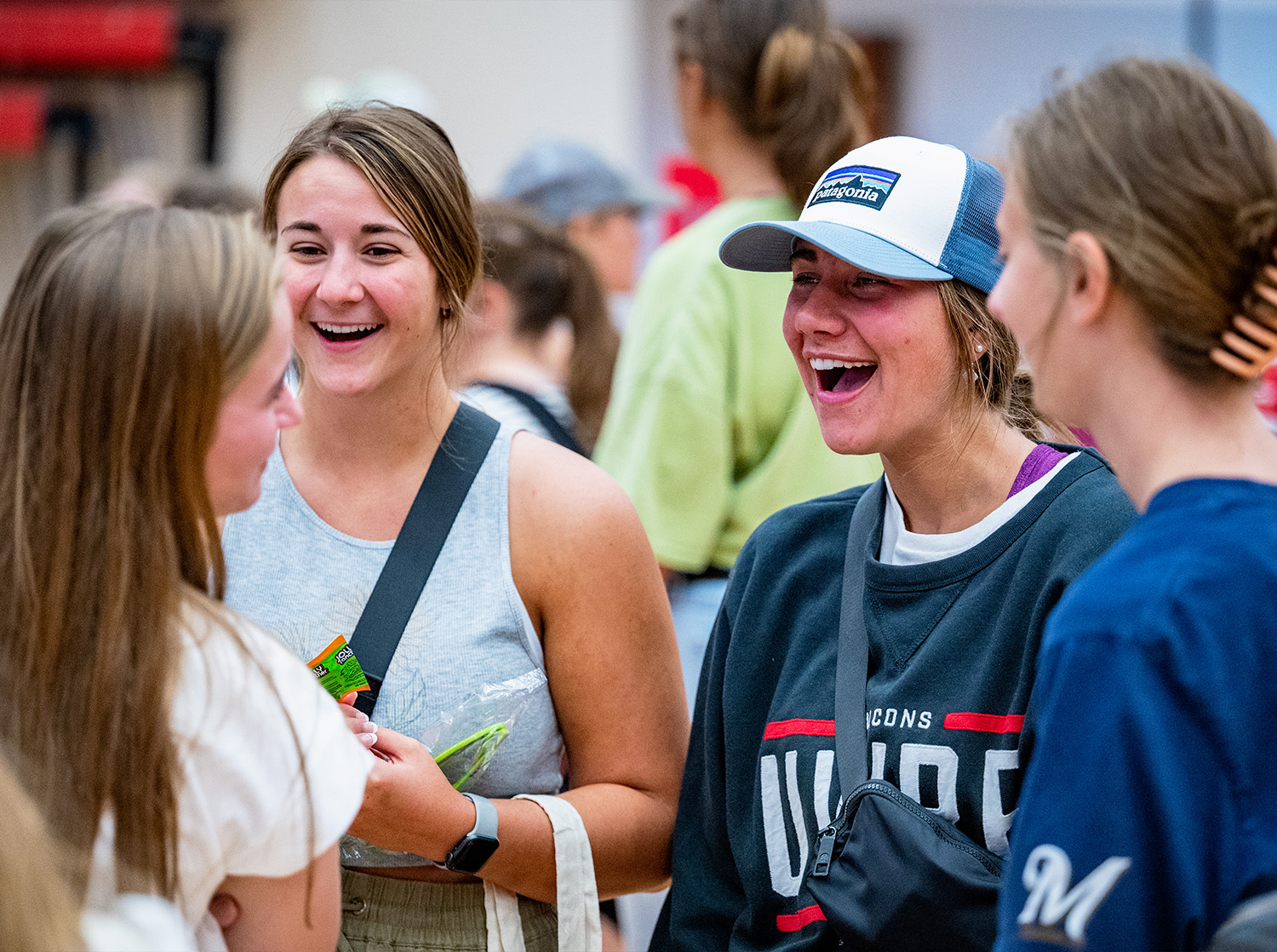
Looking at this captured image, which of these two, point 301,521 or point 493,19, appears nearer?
point 301,521

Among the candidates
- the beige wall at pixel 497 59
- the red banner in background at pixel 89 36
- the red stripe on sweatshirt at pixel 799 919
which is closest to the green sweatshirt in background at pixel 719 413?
the red stripe on sweatshirt at pixel 799 919

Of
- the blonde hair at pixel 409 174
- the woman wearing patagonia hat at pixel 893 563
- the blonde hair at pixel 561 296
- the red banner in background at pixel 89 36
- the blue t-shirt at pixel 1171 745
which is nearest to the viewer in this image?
the blue t-shirt at pixel 1171 745

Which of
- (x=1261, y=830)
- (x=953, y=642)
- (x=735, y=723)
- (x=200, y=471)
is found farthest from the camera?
(x=735, y=723)

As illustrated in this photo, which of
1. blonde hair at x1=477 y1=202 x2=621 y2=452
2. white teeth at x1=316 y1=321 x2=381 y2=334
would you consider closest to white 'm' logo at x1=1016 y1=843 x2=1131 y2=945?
white teeth at x1=316 y1=321 x2=381 y2=334

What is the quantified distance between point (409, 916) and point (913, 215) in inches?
46.2

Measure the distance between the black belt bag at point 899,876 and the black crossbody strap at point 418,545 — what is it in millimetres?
646

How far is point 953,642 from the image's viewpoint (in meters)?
1.70

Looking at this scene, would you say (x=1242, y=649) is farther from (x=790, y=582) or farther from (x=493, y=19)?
(x=493, y=19)

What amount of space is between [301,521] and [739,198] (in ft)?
4.80

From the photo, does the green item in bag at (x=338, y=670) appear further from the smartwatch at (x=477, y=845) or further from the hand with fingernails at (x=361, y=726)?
the smartwatch at (x=477, y=845)

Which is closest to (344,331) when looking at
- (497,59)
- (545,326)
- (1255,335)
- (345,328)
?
(345,328)

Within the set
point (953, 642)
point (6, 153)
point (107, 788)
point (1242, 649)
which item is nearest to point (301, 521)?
point (107, 788)

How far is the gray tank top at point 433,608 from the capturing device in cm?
191

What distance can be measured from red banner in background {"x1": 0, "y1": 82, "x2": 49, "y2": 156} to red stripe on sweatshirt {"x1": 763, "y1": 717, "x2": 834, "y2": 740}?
7.16 meters
